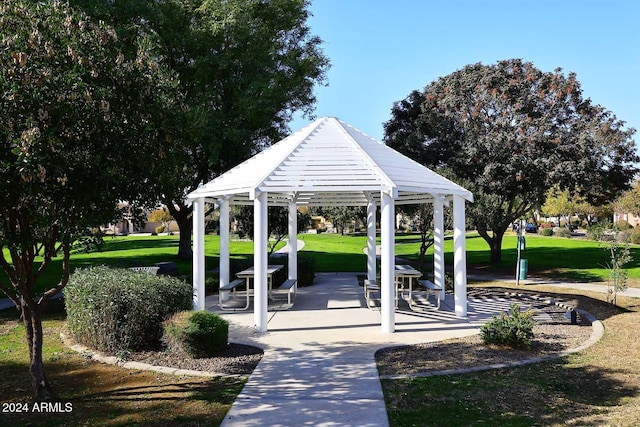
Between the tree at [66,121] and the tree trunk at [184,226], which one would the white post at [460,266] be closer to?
the tree at [66,121]

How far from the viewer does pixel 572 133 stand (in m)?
22.7

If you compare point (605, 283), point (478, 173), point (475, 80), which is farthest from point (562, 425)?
point (475, 80)

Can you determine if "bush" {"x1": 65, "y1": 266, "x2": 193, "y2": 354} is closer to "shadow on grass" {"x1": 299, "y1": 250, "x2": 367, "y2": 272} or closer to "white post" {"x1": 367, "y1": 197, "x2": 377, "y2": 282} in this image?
"white post" {"x1": 367, "y1": 197, "x2": 377, "y2": 282}

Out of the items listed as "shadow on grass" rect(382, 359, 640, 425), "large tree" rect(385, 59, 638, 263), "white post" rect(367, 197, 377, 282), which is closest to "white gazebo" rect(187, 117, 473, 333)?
"white post" rect(367, 197, 377, 282)

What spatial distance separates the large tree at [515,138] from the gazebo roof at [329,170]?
10.4 m

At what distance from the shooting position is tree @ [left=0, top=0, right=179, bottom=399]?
4.63 m

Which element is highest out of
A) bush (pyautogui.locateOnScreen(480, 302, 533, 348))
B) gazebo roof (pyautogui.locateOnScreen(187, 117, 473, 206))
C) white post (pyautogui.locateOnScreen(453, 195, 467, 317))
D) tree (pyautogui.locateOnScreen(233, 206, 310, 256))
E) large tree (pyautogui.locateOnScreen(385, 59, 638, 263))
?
large tree (pyautogui.locateOnScreen(385, 59, 638, 263))

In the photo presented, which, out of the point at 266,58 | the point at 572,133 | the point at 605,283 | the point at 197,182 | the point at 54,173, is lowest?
the point at 605,283

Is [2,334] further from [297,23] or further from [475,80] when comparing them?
[475,80]

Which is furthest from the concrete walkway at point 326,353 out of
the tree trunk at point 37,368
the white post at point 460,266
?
the tree trunk at point 37,368

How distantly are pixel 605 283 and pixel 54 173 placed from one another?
21.1 m

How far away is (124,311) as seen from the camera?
8.34 metres

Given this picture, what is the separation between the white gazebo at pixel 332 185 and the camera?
9.73m

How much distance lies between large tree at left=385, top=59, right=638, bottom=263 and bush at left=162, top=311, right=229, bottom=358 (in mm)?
15609
